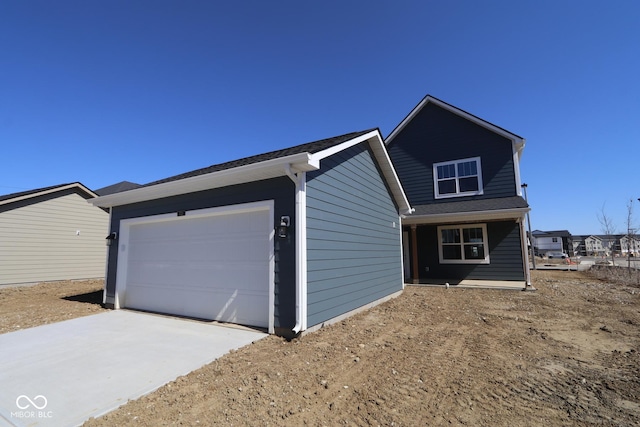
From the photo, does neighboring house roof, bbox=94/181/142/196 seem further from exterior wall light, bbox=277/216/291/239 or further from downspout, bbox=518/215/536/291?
downspout, bbox=518/215/536/291

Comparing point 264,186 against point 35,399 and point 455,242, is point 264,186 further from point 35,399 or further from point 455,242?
point 455,242

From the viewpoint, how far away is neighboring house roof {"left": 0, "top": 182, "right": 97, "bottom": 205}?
39.0 feet

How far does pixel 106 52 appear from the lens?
29.5 feet

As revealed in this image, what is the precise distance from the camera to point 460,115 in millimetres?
12703

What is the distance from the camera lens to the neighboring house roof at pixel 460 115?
11.7 m

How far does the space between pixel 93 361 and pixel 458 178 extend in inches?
524

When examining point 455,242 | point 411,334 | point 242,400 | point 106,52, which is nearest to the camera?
point 242,400

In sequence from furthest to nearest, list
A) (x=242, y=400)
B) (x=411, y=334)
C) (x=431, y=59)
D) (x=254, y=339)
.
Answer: (x=431, y=59), (x=411, y=334), (x=254, y=339), (x=242, y=400)

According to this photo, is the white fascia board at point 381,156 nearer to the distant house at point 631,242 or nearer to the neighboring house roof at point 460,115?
the neighboring house roof at point 460,115

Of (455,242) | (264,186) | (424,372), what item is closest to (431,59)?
(455,242)

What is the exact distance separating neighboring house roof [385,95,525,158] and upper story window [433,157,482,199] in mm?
1362

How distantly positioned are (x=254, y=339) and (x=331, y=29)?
31.3 feet

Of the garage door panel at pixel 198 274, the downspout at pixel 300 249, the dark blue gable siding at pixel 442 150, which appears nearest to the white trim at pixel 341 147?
the downspout at pixel 300 249

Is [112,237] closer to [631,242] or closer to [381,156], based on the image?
[381,156]
